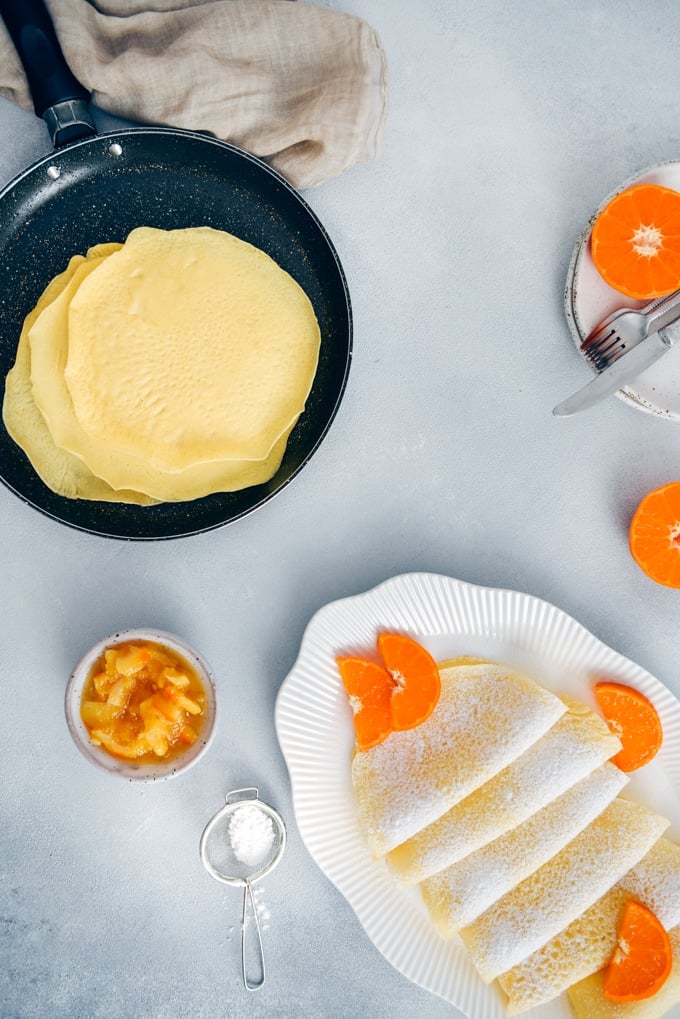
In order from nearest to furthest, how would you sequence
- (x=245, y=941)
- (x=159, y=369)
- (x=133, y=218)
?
1. (x=159, y=369)
2. (x=133, y=218)
3. (x=245, y=941)

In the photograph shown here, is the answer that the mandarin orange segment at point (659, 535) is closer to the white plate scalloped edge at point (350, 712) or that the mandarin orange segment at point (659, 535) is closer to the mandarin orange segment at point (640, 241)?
the white plate scalloped edge at point (350, 712)

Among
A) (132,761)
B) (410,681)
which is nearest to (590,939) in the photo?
(410,681)

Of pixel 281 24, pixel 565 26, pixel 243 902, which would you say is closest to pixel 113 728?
pixel 243 902

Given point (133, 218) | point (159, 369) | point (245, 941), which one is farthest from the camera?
point (245, 941)

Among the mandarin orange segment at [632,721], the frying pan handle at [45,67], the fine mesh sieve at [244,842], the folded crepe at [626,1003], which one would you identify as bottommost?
the folded crepe at [626,1003]

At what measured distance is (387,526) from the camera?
128 centimetres

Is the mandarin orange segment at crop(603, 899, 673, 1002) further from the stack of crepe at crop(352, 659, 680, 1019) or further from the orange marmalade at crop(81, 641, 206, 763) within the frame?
the orange marmalade at crop(81, 641, 206, 763)

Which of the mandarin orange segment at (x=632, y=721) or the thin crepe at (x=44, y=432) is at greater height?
the thin crepe at (x=44, y=432)

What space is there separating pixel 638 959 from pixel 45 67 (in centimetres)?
166

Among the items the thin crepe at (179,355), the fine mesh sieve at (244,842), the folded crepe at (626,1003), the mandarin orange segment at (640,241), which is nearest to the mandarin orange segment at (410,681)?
the fine mesh sieve at (244,842)

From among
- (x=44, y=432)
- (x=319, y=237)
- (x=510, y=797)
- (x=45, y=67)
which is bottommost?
(x=510, y=797)

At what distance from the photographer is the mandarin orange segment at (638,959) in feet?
3.76

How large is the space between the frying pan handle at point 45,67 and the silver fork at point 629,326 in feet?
2.87

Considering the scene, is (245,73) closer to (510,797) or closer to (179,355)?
(179,355)
